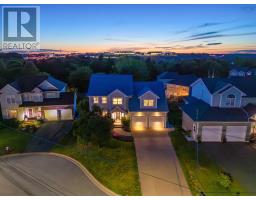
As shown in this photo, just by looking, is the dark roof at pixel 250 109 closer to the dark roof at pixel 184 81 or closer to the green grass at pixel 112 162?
the green grass at pixel 112 162

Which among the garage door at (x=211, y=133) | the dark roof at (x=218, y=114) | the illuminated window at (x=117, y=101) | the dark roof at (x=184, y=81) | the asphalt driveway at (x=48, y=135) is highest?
the dark roof at (x=184, y=81)

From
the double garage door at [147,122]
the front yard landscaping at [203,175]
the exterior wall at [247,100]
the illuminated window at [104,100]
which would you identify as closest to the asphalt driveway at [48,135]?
the illuminated window at [104,100]

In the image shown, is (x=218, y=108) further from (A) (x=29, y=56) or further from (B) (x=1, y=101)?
(A) (x=29, y=56)

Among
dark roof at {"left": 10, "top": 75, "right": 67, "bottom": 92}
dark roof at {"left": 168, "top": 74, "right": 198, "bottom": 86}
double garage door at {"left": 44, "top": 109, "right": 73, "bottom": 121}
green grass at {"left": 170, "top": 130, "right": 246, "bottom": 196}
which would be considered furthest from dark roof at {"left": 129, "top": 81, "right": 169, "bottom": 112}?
dark roof at {"left": 168, "top": 74, "right": 198, "bottom": 86}

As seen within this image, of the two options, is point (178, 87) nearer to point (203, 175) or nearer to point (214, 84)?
point (214, 84)

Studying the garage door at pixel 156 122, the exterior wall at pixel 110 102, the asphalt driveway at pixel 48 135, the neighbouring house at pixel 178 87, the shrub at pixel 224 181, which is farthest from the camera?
the neighbouring house at pixel 178 87

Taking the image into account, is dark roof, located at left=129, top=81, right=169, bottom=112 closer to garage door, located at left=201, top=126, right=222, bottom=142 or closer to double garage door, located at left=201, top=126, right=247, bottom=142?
garage door, located at left=201, top=126, right=222, bottom=142
